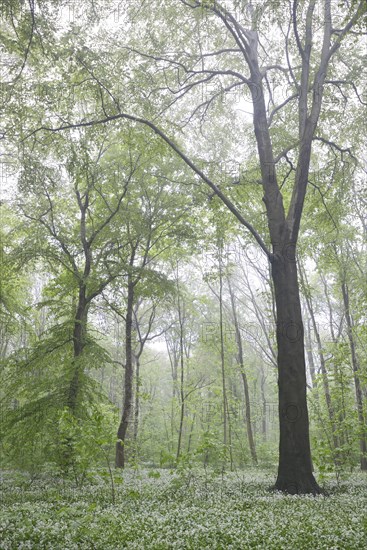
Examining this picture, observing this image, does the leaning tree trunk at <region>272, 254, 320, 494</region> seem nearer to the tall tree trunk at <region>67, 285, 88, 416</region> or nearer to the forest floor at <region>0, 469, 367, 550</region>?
the forest floor at <region>0, 469, 367, 550</region>

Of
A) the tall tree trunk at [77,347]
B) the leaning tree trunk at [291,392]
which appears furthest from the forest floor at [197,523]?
the tall tree trunk at [77,347]

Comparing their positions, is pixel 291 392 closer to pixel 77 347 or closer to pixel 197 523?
Result: pixel 197 523

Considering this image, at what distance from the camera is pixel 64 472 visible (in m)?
8.72

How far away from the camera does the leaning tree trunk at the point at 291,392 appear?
7.30 metres

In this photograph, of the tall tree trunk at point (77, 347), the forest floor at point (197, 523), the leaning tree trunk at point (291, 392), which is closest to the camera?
the forest floor at point (197, 523)

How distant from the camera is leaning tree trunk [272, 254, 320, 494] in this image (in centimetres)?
730

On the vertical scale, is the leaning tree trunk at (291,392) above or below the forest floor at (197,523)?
above

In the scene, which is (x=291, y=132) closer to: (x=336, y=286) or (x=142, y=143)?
(x=142, y=143)

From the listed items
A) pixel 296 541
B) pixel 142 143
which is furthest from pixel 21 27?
pixel 296 541

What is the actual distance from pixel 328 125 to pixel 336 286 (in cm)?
743

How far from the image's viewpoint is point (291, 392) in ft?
25.4

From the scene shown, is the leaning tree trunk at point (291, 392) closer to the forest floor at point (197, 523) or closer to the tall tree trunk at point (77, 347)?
the forest floor at point (197, 523)

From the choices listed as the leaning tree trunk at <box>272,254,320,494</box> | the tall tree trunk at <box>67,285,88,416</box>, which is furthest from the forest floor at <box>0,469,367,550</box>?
the tall tree trunk at <box>67,285,88,416</box>

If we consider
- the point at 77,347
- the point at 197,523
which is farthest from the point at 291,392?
the point at 77,347
